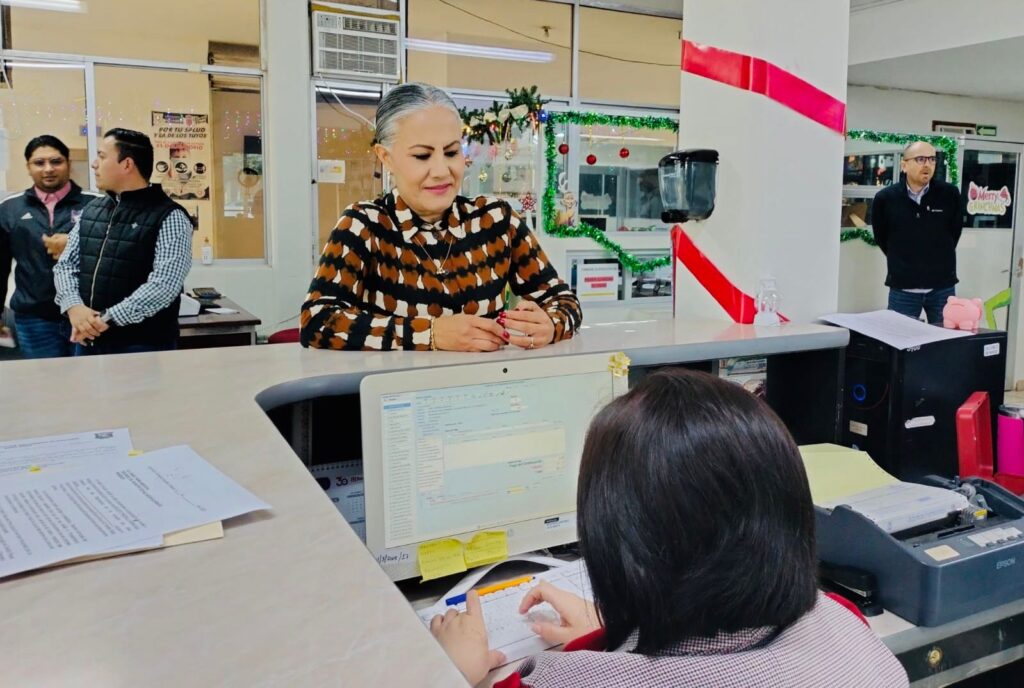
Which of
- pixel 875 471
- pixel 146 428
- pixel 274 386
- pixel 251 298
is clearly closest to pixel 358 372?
pixel 274 386

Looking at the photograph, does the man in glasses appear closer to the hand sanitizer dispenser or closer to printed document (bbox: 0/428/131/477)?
the hand sanitizer dispenser

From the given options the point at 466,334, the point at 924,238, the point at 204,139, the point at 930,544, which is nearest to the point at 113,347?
the point at 466,334

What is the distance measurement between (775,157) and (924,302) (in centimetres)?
323

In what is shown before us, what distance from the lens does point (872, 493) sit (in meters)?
1.54

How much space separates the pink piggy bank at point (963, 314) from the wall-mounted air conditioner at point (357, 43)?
4.58 meters

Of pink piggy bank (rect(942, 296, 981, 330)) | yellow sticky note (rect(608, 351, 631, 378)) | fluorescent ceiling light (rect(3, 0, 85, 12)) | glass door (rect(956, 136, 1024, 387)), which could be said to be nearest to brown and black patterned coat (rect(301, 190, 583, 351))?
yellow sticky note (rect(608, 351, 631, 378))

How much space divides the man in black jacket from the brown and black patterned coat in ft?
7.65

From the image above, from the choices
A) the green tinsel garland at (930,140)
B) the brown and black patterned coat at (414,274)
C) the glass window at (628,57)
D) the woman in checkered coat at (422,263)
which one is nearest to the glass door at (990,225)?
the green tinsel garland at (930,140)

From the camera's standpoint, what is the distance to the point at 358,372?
4.90 feet

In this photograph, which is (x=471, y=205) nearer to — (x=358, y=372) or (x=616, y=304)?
(x=358, y=372)

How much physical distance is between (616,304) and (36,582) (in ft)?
18.5

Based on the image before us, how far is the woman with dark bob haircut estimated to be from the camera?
766mm

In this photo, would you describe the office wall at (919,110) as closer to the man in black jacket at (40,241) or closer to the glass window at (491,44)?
Answer: the glass window at (491,44)

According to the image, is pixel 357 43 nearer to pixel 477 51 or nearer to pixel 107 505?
pixel 477 51
